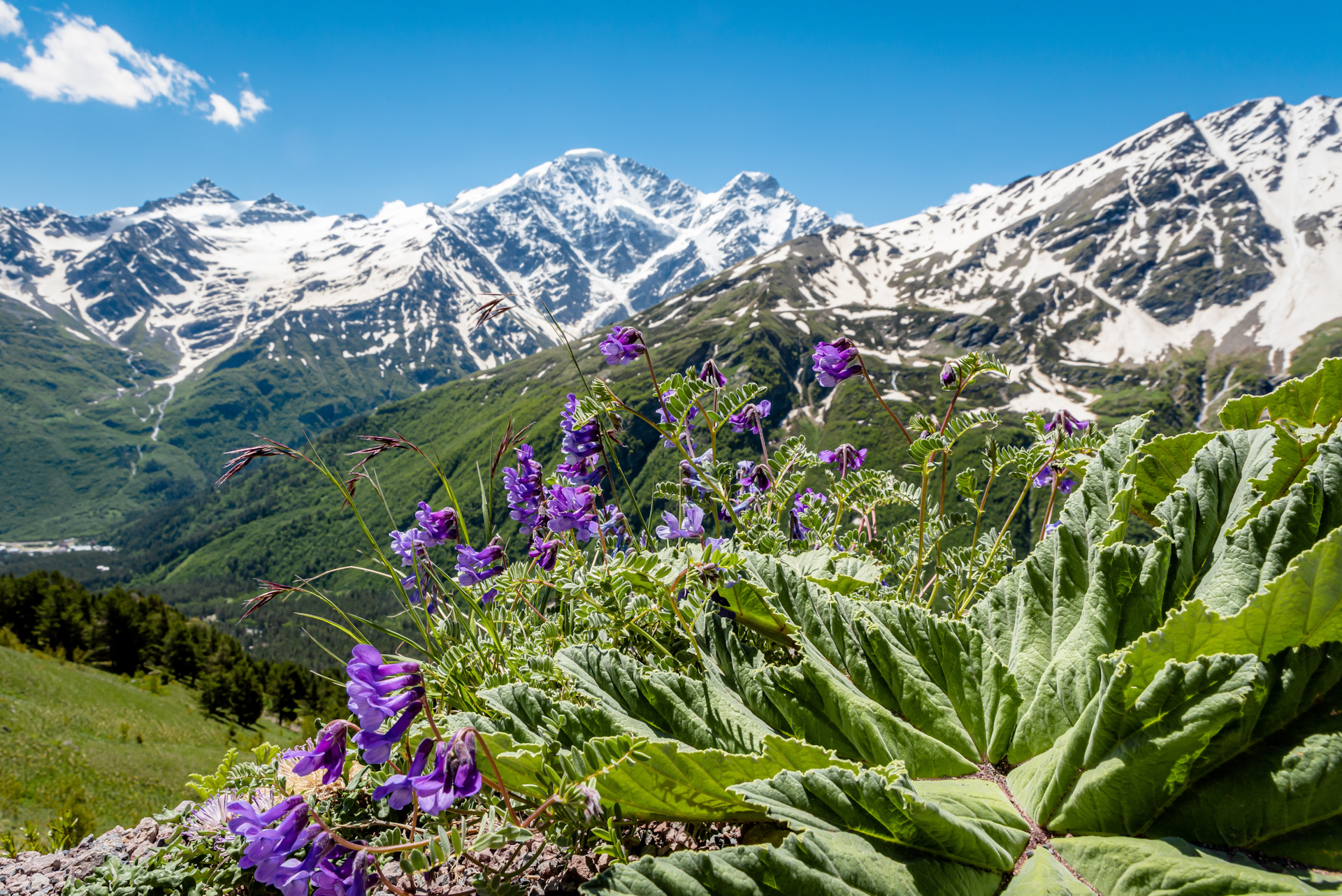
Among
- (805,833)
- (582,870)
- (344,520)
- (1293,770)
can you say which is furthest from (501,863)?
(344,520)

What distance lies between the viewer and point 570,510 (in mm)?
3355

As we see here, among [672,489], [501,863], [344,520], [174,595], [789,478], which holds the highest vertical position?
[789,478]

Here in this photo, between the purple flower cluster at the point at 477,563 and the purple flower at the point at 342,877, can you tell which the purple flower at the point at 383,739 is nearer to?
the purple flower at the point at 342,877

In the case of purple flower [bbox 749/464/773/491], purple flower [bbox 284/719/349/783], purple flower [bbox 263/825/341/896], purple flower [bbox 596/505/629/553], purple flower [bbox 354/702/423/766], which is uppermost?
purple flower [bbox 749/464/773/491]

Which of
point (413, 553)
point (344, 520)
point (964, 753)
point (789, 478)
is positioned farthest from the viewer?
point (344, 520)

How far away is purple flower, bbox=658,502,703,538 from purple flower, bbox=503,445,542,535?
29.2 inches

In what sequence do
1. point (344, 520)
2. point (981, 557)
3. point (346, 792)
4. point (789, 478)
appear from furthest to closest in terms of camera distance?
point (344, 520) < point (789, 478) < point (981, 557) < point (346, 792)

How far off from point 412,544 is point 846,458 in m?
3.09

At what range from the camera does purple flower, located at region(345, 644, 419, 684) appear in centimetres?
161

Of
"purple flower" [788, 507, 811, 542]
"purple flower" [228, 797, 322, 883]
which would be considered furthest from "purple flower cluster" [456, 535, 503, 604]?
"purple flower" [788, 507, 811, 542]

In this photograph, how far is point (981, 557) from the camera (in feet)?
12.2

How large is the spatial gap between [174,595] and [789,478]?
251318 millimetres

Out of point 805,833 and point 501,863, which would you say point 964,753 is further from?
point 501,863

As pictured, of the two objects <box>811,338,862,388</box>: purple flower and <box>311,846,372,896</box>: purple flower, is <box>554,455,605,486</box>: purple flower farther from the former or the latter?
<box>311,846,372,896</box>: purple flower
